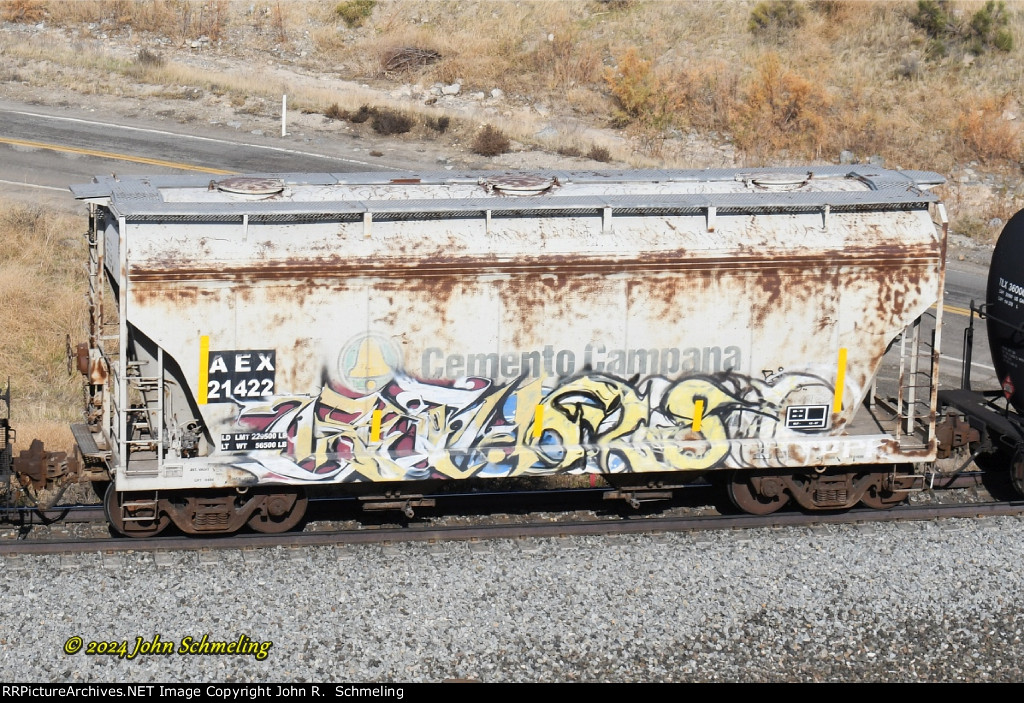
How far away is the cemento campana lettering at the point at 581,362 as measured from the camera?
11703 millimetres

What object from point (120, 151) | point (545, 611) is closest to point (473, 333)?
point (545, 611)

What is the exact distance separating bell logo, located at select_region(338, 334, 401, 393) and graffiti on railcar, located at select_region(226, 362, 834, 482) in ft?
0.18

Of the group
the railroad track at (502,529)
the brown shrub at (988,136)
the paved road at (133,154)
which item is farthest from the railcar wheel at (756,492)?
the brown shrub at (988,136)

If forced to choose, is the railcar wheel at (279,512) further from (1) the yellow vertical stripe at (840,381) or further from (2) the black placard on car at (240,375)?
(1) the yellow vertical stripe at (840,381)

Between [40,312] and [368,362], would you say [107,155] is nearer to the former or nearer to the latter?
[40,312]

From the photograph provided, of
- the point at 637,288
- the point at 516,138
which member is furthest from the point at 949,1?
the point at 637,288

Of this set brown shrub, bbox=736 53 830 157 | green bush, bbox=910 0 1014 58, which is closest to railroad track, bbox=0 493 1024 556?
brown shrub, bbox=736 53 830 157

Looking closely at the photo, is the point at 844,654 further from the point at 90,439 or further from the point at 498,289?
the point at 90,439

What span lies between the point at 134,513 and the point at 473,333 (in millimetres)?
3767

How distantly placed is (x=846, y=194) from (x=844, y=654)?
4.56 m

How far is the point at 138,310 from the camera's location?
1089 centimetres

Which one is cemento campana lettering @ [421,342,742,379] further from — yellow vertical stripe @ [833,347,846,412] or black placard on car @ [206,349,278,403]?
black placard on car @ [206,349,278,403]

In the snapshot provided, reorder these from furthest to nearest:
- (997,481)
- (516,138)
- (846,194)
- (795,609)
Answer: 1. (516,138)
2. (997,481)
3. (846,194)
4. (795,609)

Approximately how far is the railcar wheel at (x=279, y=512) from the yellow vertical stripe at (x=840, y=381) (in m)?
5.47
